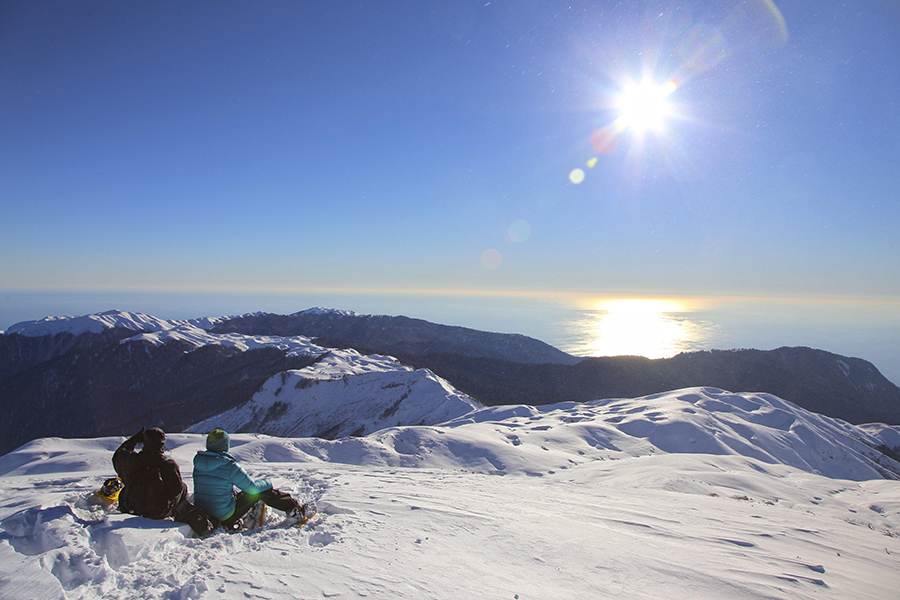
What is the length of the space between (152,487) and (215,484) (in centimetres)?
84

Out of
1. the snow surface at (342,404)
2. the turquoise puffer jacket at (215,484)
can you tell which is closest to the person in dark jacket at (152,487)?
the turquoise puffer jacket at (215,484)

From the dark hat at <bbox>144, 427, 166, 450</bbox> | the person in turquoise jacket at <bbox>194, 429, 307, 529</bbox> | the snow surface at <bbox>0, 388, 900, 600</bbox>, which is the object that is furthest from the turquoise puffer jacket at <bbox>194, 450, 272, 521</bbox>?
the dark hat at <bbox>144, 427, 166, 450</bbox>

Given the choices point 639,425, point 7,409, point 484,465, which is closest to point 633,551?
point 484,465

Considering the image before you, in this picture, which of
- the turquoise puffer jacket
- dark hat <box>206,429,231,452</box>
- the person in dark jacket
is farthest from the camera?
dark hat <box>206,429,231,452</box>

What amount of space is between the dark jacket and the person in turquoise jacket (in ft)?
1.07

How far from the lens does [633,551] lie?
19.6ft

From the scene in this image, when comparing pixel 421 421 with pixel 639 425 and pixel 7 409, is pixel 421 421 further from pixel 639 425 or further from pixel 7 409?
pixel 7 409

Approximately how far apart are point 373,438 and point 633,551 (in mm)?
19147

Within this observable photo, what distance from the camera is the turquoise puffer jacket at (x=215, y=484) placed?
19.3 ft

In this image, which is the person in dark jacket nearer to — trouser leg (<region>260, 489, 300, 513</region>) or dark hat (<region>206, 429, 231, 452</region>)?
dark hat (<region>206, 429, 231, 452</region>)

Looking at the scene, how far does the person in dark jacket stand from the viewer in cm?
566

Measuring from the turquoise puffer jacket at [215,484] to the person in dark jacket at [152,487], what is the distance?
0.64 feet

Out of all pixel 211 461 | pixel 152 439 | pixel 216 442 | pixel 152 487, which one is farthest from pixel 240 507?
pixel 152 439

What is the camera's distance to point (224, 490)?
5.91 m
